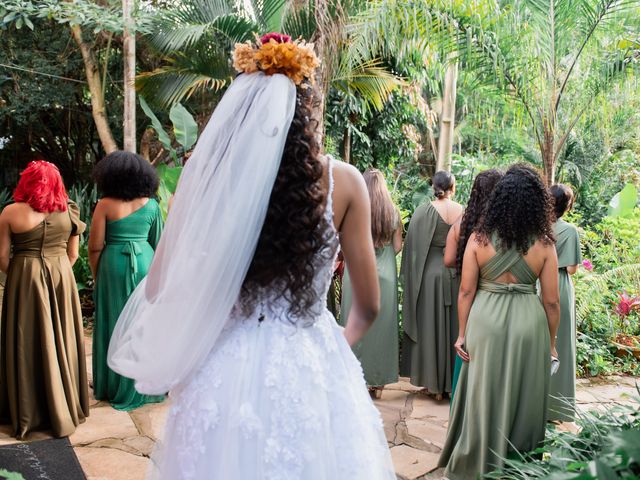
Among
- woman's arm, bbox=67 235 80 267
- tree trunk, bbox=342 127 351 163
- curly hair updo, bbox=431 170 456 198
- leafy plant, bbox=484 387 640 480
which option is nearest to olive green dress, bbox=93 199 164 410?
woman's arm, bbox=67 235 80 267

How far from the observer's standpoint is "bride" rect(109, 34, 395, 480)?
1839 mm

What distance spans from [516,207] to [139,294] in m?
2.30

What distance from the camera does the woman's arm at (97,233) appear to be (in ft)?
17.1

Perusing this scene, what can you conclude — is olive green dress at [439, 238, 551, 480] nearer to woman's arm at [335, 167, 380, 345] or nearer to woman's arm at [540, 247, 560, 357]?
woman's arm at [540, 247, 560, 357]

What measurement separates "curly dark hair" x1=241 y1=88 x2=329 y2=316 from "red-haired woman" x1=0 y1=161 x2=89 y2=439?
319 centimetres

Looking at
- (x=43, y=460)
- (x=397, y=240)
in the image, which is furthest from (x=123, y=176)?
(x=397, y=240)

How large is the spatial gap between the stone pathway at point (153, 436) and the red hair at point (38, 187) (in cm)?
173

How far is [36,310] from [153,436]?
4.28ft

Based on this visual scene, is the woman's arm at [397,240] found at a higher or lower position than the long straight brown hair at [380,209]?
lower

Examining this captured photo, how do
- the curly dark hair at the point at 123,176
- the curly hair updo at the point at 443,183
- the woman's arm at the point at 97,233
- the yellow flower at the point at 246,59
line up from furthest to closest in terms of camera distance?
1. the curly hair updo at the point at 443,183
2. the woman's arm at the point at 97,233
3. the curly dark hair at the point at 123,176
4. the yellow flower at the point at 246,59

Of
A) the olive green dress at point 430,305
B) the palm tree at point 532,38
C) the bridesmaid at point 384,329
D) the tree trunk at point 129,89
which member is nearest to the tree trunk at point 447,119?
the palm tree at point 532,38

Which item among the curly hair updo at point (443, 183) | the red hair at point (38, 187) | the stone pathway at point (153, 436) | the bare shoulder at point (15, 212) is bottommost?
the stone pathway at point (153, 436)

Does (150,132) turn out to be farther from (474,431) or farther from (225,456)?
(225,456)

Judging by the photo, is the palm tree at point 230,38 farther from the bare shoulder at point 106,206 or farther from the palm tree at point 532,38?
the bare shoulder at point 106,206
